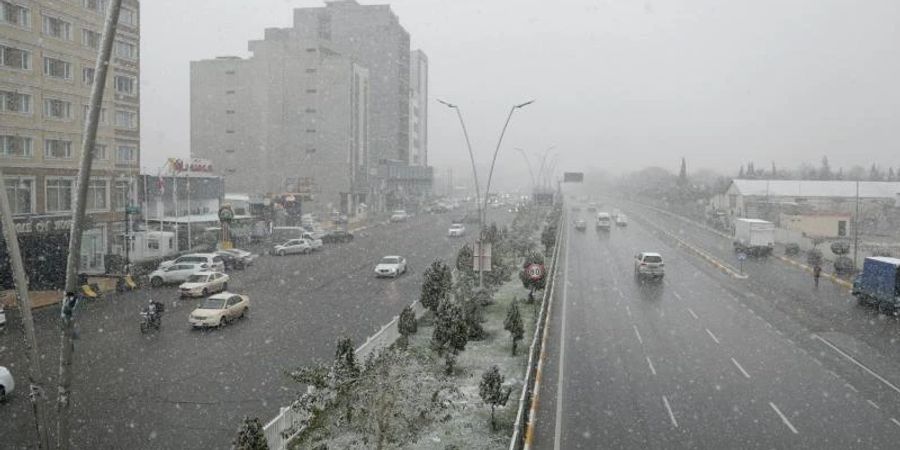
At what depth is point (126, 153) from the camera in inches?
1742

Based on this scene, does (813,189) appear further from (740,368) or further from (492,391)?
(492,391)

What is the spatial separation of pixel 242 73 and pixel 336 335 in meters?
70.9

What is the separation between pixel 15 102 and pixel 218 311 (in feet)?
66.3

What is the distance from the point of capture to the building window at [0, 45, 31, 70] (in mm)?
34469

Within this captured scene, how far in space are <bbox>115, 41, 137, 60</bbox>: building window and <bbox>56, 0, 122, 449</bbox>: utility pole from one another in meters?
39.6

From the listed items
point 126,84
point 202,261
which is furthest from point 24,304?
point 126,84

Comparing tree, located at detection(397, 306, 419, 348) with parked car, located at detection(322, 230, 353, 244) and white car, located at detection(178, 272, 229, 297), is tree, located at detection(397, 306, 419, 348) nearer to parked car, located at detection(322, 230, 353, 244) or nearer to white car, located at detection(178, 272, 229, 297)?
white car, located at detection(178, 272, 229, 297)

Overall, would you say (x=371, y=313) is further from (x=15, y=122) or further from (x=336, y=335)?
(x=15, y=122)

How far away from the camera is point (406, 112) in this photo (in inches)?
5005

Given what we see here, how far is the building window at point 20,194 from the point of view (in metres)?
34.8

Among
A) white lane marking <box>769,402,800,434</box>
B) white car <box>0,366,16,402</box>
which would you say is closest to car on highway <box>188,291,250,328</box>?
white car <box>0,366,16,402</box>

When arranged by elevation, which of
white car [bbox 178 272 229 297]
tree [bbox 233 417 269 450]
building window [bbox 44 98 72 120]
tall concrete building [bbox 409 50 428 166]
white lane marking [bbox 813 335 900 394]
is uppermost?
tall concrete building [bbox 409 50 428 166]

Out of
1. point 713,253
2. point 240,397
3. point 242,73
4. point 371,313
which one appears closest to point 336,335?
point 371,313

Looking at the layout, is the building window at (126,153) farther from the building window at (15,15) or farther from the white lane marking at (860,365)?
the white lane marking at (860,365)
